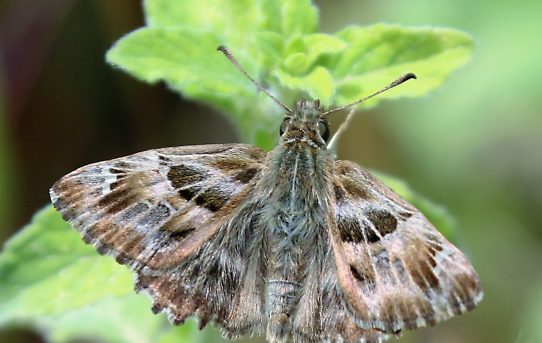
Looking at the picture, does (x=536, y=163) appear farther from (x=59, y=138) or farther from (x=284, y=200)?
(x=59, y=138)

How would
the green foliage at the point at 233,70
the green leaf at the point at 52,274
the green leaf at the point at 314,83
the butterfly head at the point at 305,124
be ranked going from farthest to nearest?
the green leaf at the point at 52,274 < the green foliage at the point at 233,70 < the butterfly head at the point at 305,124 < the green leaf at the point at 314,83

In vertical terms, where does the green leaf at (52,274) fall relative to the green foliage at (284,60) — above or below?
below

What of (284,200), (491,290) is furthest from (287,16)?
(491,290)

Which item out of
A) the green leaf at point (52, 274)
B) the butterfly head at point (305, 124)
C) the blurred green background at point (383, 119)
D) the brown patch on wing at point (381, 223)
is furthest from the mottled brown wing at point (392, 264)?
the blurred green background at point (383, 119)

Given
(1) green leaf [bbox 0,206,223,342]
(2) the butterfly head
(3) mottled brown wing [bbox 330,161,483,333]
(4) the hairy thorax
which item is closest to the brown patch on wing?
(3) mottled brown wing [bbox 330,161,483,333]

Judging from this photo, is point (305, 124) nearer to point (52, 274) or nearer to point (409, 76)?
point (409, 76)

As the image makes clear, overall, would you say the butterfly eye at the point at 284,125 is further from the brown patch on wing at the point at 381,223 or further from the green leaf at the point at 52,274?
the green leaf at the point at 52,274

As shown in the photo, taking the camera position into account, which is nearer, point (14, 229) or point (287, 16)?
point (287, 16)

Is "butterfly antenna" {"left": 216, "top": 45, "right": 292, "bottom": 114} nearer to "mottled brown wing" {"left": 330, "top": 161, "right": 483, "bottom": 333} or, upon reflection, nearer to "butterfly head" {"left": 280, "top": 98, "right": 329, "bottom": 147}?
"butterfly head" {"left": 280, "top": 98, "right": 329, "bottom": 147}
